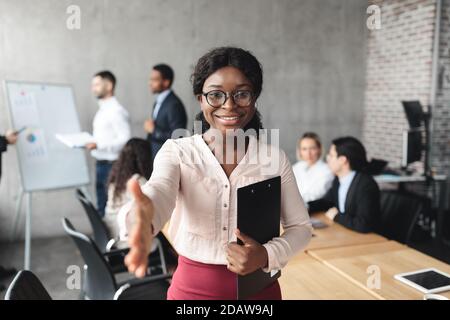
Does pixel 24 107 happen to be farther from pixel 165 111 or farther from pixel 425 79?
pixel 425 79

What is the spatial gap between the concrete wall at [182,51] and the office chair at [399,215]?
1758mm

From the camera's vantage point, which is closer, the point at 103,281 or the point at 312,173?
the point at 103,281

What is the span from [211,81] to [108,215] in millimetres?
2115

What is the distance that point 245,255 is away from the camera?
94 cm

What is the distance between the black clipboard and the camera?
962 millimetres

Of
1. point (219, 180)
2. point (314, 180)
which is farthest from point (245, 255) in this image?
point (314, 180)

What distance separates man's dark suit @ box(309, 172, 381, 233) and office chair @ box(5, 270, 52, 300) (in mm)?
1878

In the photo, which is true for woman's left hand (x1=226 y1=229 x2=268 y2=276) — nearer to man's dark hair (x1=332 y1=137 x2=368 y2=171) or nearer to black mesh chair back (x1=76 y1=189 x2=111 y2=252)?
black mesh chair back (x1=76 y1=189 x2=111 y2=252)

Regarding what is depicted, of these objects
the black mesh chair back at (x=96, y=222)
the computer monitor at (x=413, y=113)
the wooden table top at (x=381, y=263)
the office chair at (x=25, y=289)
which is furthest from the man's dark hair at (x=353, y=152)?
the office chair at (x=25, y=289)

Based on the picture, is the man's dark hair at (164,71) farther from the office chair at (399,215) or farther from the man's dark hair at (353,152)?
the office chair at (399,215)

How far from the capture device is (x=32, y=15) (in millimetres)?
4172

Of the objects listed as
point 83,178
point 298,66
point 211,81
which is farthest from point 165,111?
point 211,81

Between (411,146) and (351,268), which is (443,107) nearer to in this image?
(411,146)

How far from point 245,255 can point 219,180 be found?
0.22m
